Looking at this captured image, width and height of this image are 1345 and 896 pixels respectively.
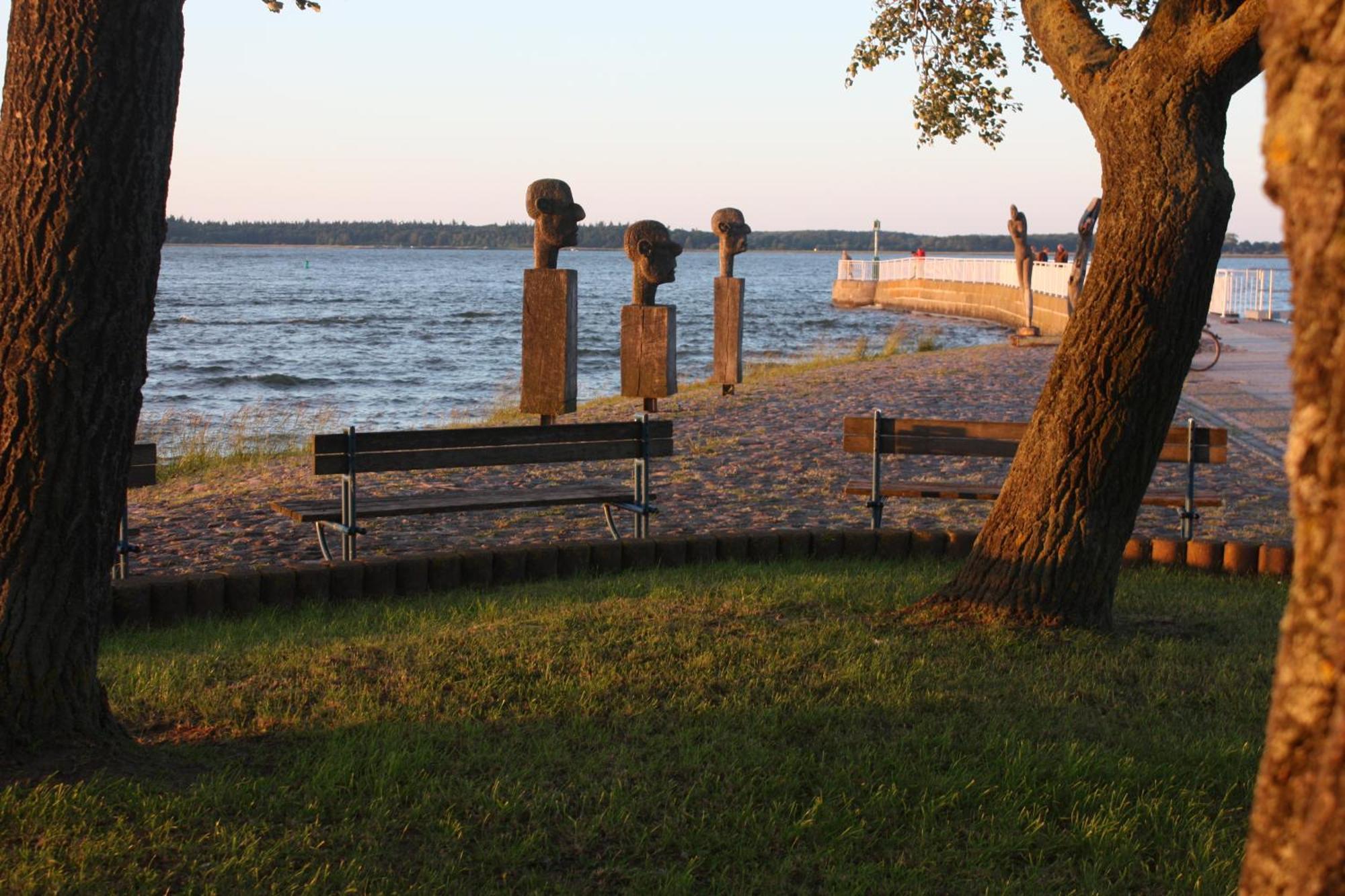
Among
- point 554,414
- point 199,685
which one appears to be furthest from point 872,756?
point 554,414

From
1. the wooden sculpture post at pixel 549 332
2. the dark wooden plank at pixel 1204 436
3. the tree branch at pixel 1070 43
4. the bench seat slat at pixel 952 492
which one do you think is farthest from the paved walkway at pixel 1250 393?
the wooden sculpture post at pixel 549 332

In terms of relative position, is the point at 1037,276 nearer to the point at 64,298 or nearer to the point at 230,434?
the point at 230,434

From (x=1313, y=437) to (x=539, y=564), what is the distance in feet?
19.9

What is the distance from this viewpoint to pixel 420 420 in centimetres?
2325

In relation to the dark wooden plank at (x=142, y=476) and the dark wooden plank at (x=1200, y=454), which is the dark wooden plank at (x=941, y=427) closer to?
the dark wooden plank at (x=1200, y=454)

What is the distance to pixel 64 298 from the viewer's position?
4.30 metres

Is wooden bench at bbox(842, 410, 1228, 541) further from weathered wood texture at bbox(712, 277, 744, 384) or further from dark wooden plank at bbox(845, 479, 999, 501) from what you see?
weathered wood texture at bbox(712, 277, 744, 384)

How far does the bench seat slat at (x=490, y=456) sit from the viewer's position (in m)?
7.74

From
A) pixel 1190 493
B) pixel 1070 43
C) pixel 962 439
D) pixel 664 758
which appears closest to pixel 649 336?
pixel 962 439

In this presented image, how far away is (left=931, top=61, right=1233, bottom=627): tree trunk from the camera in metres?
6.05

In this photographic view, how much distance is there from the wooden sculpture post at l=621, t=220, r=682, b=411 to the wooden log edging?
6.83m

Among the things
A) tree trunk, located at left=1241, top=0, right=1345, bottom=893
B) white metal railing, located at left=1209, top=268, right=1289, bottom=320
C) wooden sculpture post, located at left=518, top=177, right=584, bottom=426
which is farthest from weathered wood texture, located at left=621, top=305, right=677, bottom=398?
white metal railing, located at left=1209, top=268, right=1289, bottom=320

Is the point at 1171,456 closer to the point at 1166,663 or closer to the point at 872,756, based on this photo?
the point at 1166,663

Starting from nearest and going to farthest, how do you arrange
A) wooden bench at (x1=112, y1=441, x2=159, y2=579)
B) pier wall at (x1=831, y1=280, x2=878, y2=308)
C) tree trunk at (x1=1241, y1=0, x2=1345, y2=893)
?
tree trunk at (x1=1241, y1=0, x2=1345, y2=893), wooden bench at (x1=112, y1=441, x2=159, y2=579), pier wall at (x1=831, y1=280, x2=878, y2=308)
